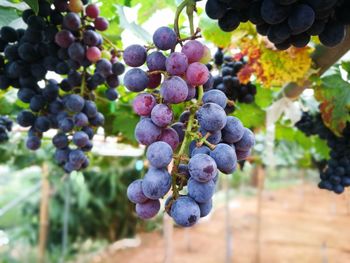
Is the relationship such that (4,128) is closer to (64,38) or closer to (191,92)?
(64,38)

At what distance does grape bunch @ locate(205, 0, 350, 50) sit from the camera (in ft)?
2.81

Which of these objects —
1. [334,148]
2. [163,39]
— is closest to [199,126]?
[163,39]

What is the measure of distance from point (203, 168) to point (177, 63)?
0.25 metres

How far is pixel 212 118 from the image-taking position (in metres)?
0.83

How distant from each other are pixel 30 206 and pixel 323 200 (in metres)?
17.9

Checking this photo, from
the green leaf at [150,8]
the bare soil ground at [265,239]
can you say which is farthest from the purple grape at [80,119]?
the bare soil ground at [265,239]

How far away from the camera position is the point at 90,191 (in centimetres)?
1066

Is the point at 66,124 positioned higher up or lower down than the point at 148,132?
higher up

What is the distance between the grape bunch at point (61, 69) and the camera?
150 cm

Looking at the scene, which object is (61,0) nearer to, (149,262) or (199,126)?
(199,126)

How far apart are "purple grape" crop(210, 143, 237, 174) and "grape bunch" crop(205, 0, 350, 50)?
0.32 meters

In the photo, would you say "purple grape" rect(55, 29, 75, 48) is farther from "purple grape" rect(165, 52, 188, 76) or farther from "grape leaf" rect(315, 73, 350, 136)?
"grape leaf" rect(315, 73, 350, 136)

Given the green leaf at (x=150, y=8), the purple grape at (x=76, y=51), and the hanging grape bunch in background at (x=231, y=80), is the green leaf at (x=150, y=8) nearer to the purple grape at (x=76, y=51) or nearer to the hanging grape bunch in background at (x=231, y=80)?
the hanging grape bunch in background at (x=231, y=80)

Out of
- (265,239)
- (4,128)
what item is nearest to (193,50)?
(4,128)
